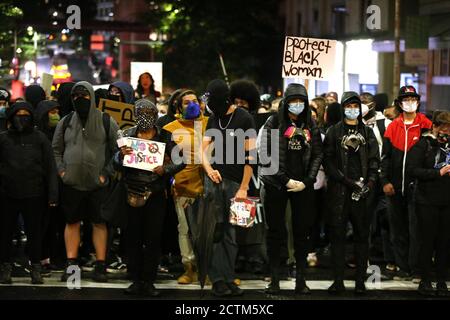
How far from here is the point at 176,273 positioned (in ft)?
36.2

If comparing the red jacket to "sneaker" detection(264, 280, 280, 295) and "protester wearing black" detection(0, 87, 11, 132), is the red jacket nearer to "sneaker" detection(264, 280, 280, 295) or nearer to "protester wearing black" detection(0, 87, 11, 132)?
"sneaker" detection(264, 280, 280, 295)

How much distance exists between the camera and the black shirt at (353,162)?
32.7ft

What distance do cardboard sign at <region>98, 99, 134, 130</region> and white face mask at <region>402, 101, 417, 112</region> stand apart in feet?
11.1

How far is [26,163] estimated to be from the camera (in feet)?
33.0

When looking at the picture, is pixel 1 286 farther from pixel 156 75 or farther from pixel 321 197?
pixel 156 75

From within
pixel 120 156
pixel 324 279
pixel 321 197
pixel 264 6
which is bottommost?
pixel 324 279

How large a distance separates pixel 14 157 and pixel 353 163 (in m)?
3.79

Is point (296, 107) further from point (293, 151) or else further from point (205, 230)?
point (205, 230)

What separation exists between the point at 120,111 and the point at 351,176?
3214 millimetres

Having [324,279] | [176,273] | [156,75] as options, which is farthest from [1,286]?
[156,75]

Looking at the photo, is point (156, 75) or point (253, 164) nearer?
point (253, 164)

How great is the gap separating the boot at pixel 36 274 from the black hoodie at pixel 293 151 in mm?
2726

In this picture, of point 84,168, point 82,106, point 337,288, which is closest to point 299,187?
point 337,288
